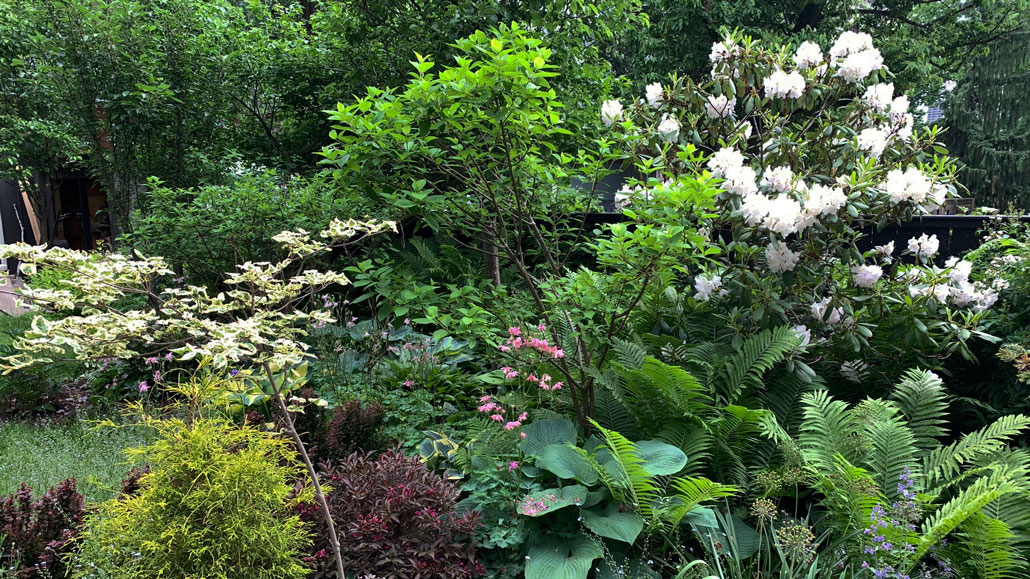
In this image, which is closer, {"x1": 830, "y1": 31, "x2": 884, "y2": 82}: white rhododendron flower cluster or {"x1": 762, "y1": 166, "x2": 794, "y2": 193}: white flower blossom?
{"x1": 762, "y1": 166, "x2": 794, "y2": 193}: white flower blossom

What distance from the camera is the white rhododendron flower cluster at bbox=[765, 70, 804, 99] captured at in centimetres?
374

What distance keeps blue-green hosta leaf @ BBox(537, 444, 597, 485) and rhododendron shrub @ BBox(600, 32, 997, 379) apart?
1248 millimetres

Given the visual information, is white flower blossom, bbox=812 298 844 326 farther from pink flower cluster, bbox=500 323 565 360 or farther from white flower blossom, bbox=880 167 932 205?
pink flower cluster, bbox=500 323 565 360

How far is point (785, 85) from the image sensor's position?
3.77m

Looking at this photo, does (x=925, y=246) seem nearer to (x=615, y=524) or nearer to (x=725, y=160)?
(x=725, y=160)

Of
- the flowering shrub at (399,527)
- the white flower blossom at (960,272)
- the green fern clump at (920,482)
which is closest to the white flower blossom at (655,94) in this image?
the white flower blossom at (960,272)

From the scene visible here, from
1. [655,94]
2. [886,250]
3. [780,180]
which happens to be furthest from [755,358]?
[655,94]

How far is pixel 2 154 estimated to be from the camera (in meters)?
9.68

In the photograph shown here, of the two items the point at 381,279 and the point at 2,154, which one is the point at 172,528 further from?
the point at 2,154

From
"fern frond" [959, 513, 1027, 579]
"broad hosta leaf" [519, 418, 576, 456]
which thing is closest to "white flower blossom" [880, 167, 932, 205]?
"fern frond" [959, 513, 1027, 579]

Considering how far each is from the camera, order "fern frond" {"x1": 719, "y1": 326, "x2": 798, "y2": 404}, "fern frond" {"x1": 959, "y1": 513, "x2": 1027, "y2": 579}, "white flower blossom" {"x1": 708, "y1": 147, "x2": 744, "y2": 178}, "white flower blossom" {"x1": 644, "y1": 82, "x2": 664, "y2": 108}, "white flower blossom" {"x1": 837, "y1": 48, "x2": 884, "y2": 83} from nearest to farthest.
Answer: "fern frond" {"x1": 959, "y1": 513, "x2": 1027, "y2": 579}
"fern frond" {"x1": 719, "y1": 326, "x2": 798, "y2": 404}
"white flower blossom" {"x1": 708, "y1": 147, "x2": 744, "y2": 178}
"white flower blossom" {"x1": 837, "y1": 48, "x2": 884, "y2": 83}
"white flower blossom" {"x1": 644, "y1": 82, "x2": 664, "y2": 108}

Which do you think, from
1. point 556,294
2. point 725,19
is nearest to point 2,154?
point 556,294

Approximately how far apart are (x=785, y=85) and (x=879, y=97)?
0.65 m

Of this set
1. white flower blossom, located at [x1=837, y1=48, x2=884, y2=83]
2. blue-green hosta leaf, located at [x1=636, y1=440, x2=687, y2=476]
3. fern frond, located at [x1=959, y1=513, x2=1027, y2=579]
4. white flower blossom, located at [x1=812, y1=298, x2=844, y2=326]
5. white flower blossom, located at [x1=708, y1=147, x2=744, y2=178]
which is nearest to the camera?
fern frond, located at [x1=959, y1=513, x2=1027, y2=579]
